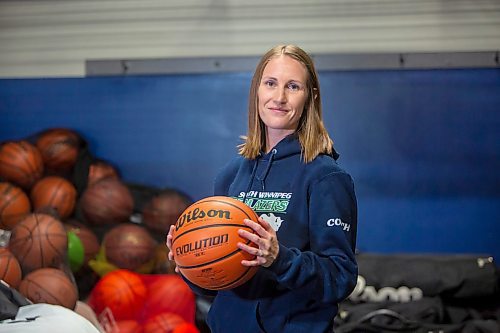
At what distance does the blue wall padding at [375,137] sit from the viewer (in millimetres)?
4387

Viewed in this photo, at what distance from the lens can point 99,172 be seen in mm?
4418

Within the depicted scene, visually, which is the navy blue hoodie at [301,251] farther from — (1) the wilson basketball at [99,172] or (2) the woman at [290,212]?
(1) the wilson basketball at [99,172]

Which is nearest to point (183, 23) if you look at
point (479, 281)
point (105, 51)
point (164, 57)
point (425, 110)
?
point (164, 57)

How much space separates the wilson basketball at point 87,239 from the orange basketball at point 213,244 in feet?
7.49

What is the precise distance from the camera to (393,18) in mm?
4586

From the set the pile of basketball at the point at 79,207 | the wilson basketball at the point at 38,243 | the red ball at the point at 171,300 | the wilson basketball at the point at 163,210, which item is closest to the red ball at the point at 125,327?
the red ball at the point at 171,300

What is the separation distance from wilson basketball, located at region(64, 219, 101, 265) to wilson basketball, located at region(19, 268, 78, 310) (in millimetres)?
569

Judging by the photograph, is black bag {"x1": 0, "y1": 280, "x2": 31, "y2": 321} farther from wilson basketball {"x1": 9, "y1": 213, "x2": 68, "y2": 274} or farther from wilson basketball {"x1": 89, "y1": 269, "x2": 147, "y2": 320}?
wilson basketball {"x1": 89, "y1": 269, "x2": 147, "y2": 320}

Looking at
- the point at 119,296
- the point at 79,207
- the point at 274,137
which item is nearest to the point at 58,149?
the point at 79,207

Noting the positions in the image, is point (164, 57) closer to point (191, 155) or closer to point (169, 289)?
→ point (191, 155)

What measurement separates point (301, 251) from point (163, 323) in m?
1.99

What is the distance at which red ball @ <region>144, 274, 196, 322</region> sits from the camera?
12.5 feet

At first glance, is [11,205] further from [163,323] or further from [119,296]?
[163,323]

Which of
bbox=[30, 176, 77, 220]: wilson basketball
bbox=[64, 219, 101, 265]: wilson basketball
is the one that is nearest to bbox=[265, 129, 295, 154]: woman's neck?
bbox=[64, 219, 101, 265]: wilson basketball
